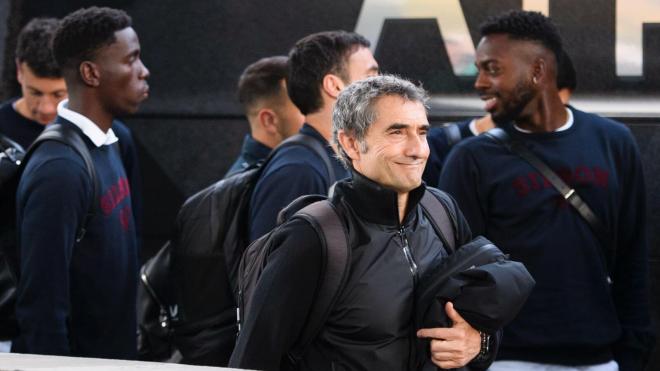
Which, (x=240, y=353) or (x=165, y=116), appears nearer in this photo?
(x=240, y=353)

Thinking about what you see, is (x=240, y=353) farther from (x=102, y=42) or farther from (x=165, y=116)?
(x=165, y=116)

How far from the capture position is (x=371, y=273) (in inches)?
124

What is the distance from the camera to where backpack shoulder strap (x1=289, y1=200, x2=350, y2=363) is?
3.12 m

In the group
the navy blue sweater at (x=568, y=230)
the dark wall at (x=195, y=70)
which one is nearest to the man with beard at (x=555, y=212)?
the navy blue sweater at (x=568, y=230)

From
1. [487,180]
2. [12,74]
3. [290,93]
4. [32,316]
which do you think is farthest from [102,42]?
[12,74]

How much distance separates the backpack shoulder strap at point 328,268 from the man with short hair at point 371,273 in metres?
0.02

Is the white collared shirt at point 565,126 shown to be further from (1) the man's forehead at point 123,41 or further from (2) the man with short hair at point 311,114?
(1) the man's forehead at point 123,41

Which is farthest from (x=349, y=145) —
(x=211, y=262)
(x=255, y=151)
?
(x=255, y=151)

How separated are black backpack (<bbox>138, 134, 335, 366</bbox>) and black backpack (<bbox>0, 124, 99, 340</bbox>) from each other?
1.17ft

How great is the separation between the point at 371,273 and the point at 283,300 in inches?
9.3

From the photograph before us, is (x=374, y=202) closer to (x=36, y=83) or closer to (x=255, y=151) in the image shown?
(x=255, y=151)

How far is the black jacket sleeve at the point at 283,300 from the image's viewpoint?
312 cm

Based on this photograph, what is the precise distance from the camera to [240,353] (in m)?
3.18

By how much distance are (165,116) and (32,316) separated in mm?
2265
